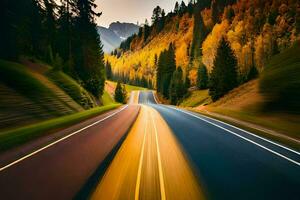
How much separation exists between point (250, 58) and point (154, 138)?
77497 millimetres

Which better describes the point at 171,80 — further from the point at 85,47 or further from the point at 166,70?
the point at 85,47

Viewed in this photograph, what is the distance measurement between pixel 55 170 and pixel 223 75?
50.7m

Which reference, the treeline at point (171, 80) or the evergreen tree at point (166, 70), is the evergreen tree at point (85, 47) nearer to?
the treeline at point (171, 80)

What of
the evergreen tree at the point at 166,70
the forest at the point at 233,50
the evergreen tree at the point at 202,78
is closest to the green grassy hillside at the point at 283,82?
the forest at the point at 233,50

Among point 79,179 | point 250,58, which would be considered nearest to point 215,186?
point 79,179

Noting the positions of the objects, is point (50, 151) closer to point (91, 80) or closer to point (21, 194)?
point (21, 194)

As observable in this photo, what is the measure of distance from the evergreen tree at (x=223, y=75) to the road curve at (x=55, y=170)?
45.7 meters

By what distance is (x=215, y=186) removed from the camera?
728 centimetres

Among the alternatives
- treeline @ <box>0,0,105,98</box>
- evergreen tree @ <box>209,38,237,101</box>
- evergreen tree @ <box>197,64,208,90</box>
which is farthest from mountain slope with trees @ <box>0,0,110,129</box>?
evergreen tree @ <box>197,64,208,90</box>

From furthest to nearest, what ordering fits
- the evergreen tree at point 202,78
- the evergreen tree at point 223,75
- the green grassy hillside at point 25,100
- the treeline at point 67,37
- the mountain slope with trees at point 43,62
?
1. the evergreen tree at point 202,78
2. the evergreen tree at point 223,75
3. the treeline at point 67,37
4. the mountain slope with trees at point 43,62
5. the green grassy hillside at point 25,100

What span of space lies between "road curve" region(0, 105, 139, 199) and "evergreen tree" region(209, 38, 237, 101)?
1801 inches

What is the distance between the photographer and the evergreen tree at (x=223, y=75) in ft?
182

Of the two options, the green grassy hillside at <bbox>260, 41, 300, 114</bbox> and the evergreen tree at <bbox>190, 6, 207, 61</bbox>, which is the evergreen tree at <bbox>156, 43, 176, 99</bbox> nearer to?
the evergreen tree at <bbox>190, 6, 207, 61</bbox>

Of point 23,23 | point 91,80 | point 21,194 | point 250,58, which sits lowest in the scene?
point 21,194
